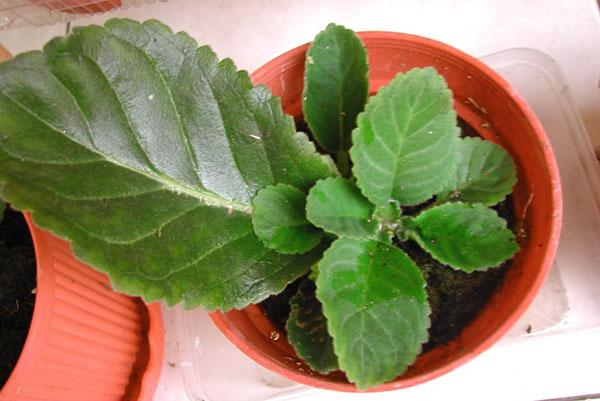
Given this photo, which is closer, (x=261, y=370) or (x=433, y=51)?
(x=433, y=51)

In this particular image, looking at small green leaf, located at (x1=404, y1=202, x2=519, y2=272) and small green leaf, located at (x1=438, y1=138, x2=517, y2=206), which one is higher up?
small green leaf, located at (x1=438, y1=138, x2=517, y2=206)

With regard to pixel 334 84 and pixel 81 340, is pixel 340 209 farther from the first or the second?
pixel 81 340

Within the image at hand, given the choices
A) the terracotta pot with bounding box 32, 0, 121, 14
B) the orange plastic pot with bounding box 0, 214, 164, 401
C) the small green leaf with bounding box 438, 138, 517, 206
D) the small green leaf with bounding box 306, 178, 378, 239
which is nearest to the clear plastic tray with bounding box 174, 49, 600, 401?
the orange plastic pot with bounding box 0, 214, 164, 401

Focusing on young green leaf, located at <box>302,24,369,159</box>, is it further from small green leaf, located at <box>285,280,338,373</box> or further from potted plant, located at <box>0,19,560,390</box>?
small green leaf, located at <box>285,280,338,373</box>

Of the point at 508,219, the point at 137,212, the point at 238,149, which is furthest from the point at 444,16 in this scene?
Answer: the point at 137,212

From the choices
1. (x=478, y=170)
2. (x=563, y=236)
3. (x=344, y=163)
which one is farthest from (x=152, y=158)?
(x=563, y=236)

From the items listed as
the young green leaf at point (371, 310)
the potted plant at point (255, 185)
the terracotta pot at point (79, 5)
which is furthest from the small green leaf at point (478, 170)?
the terracotta pot at point (79, 5)

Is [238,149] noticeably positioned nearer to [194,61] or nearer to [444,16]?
[194,61]

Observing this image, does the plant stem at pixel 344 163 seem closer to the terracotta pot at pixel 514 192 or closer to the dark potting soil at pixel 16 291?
the terracotta pot at pixel 514 192
